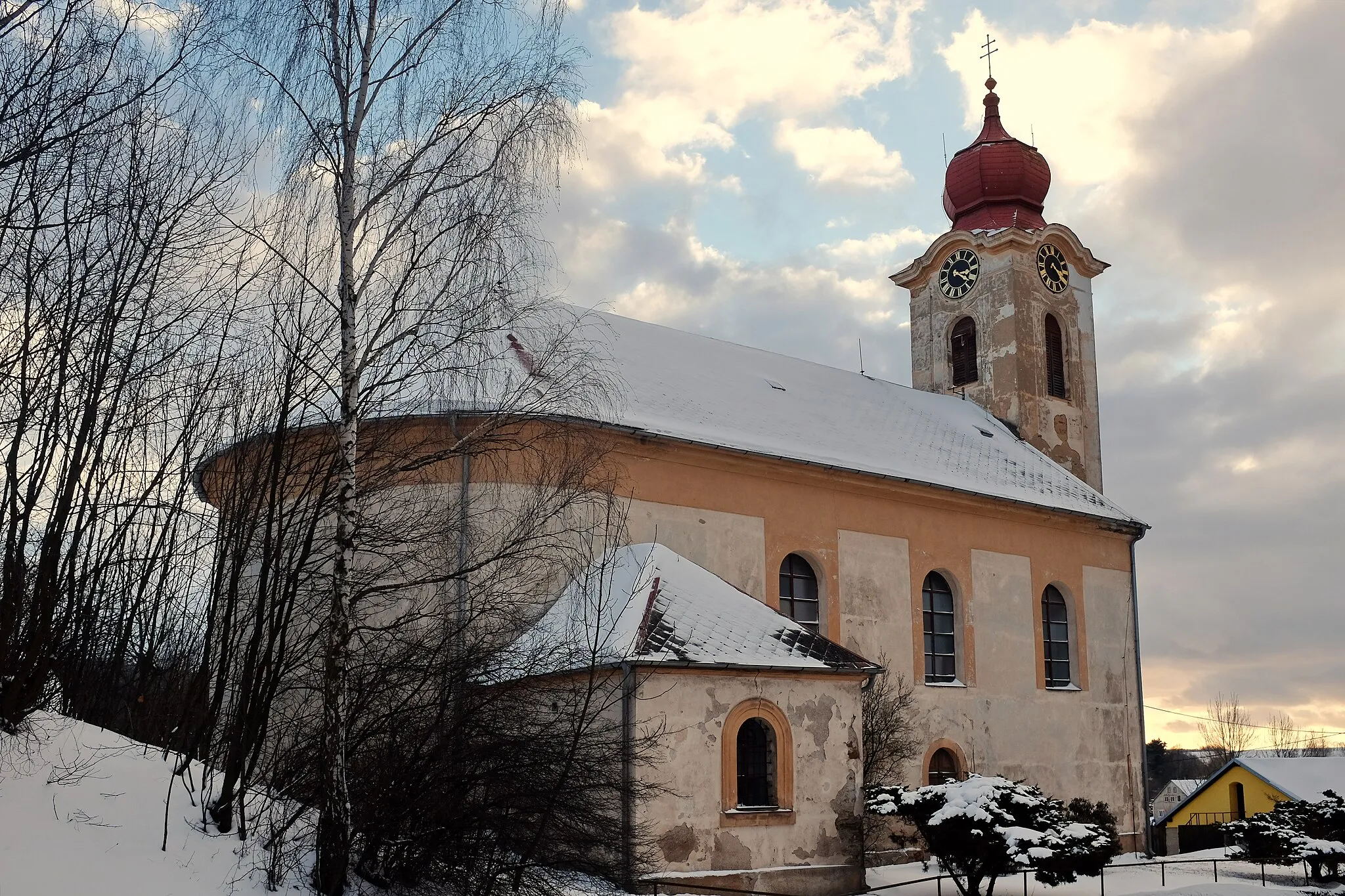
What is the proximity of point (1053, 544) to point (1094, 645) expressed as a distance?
8.76 feet

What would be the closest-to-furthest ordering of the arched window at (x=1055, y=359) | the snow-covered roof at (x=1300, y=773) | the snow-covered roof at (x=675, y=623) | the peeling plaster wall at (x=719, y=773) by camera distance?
1. the peeling plaster wall at (x=719, y=773)
2. the snow-covered roof at (x=675, y=623)
3. the arched window at (x=1055, y=359)
4. the snow-covered roof at (x=1300, y=773)

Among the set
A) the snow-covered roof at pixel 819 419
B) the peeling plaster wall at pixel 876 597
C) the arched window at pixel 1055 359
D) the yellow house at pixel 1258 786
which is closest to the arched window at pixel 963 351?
the snow-covered roof at pixel 819 419

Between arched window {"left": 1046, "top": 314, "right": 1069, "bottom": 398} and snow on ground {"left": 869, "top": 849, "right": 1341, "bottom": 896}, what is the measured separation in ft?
43.3

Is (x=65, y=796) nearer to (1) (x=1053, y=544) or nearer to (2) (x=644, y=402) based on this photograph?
(2) (x=644, y=402)

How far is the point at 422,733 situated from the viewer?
11.2 meters

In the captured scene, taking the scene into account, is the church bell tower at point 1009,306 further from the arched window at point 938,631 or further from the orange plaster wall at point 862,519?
the arched window at point 938,631

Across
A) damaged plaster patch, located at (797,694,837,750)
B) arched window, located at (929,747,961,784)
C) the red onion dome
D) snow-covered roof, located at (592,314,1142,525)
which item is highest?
the red onion dome

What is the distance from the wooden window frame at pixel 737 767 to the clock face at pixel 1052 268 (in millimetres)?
20476

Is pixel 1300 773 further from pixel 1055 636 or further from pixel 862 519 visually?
pixel 862 519

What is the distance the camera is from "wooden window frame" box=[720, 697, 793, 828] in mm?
17547

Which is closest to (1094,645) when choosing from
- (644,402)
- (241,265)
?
(644,402)

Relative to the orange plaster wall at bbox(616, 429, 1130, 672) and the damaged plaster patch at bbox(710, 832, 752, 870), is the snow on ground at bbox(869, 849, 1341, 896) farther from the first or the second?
the orange plaster wall at bbox(616, 429, 1130, 672)

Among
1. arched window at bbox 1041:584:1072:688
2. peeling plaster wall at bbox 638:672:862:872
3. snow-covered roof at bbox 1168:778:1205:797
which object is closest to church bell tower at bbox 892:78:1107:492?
arched window at bbox 1041:584:1072:688

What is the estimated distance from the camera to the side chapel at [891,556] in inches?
706
